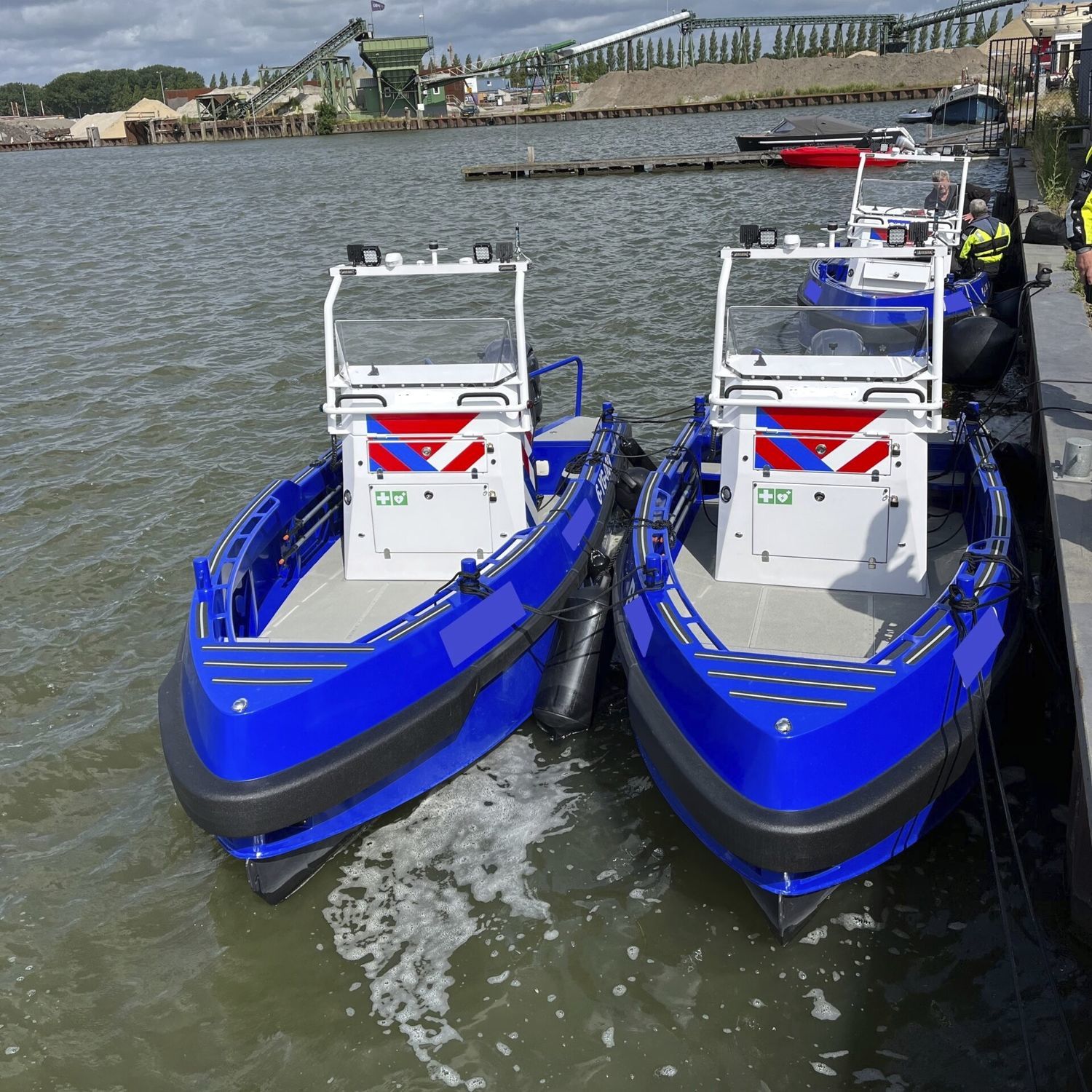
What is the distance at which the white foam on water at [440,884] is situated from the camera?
505cm

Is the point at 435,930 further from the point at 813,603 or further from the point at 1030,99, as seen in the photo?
the point at 1030,99

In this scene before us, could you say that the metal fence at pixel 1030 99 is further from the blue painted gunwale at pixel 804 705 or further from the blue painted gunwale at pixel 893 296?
the blue painted gunwale at pixel 804 705

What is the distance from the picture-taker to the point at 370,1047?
15.8 ft

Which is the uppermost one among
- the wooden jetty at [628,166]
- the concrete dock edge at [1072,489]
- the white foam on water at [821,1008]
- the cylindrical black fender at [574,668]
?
the wooden jetty at [628,166]

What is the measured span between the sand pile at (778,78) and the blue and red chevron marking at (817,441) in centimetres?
7591

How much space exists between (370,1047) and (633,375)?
1037 cm

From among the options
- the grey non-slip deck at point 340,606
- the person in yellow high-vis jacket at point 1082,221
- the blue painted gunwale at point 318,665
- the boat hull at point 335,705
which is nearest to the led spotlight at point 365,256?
the blue painted gunwale at point 318,665

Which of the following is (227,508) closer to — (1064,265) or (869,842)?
(869,842)

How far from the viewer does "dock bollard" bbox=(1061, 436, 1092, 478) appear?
632 centimetres

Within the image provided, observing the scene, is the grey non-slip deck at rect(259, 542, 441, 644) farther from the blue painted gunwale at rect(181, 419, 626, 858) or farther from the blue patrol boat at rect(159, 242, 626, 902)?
the blue painted gunwale at rect(181, 419, 626, 858)

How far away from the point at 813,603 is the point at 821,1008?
86.1 inches

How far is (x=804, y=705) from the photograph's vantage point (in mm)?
4672

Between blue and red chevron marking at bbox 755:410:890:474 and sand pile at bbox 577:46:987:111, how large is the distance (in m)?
75.9

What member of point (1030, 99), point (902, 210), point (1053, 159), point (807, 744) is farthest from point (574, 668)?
point (1030, 99)
